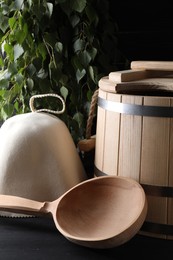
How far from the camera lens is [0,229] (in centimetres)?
103

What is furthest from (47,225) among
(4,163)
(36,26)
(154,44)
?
(154,44)

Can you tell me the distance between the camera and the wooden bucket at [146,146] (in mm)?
919

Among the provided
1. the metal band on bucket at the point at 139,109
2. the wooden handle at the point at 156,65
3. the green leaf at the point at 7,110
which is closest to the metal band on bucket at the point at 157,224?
the metal band on bucket at the point at 139,109

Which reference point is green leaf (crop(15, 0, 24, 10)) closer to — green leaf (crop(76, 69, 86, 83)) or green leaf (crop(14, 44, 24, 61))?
green leaf (crop(14, 44, 24, 61))

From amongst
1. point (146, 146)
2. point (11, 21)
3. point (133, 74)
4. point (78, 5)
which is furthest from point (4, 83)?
point (146, 146)

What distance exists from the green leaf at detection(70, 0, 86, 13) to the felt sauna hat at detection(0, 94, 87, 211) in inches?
14.4

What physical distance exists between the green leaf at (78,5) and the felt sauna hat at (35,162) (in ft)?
1.20

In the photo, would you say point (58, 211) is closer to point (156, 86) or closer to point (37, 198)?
point (37, 198)

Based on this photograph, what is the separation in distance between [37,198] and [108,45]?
0.60 m

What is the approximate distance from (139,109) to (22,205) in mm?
359

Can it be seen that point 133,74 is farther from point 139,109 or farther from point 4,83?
point 4,83

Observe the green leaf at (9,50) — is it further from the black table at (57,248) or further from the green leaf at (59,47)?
the black table at (57,248)

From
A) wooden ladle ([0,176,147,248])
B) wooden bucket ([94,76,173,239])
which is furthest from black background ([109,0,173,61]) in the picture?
wooden ladle ([0,176,147,248])

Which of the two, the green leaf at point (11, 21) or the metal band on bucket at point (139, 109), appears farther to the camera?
the green leaf at point (11, 21)
